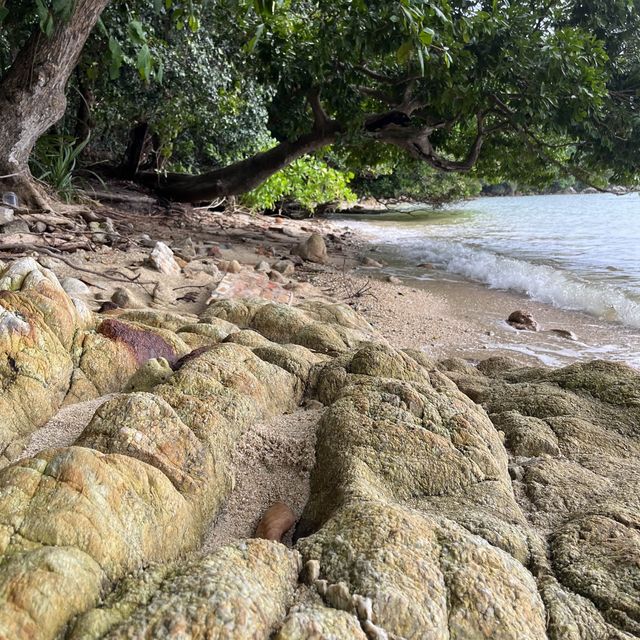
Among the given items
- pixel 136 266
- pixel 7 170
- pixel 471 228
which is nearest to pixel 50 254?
pixel 136 266

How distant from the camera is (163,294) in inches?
189

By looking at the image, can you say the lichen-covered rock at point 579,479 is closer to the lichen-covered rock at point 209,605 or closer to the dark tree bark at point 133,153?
the lichen-covered rock at point 209,605

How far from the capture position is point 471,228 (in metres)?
17.6

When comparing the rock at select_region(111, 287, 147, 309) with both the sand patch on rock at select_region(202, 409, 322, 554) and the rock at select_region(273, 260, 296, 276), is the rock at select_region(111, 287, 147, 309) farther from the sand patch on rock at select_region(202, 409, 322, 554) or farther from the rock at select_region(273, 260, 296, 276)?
the rock at select_region(273, 260, 296, 276)

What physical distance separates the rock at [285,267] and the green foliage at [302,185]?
20.5 ft

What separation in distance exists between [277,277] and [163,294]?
206cm

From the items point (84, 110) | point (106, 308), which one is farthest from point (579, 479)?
point (84, 110)

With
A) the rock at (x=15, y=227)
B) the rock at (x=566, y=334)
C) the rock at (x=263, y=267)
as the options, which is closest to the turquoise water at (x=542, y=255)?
the rock at (x=566, y=334)

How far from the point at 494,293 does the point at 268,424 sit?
6057 mm

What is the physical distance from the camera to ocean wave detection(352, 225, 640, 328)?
6723mm

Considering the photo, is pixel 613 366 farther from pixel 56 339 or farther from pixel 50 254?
pixel 50 254

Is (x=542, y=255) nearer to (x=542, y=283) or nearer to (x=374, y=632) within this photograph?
(x=542, y=283)

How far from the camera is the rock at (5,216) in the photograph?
5461 mm

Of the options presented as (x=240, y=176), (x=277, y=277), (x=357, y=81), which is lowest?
(x=277, y=277)
